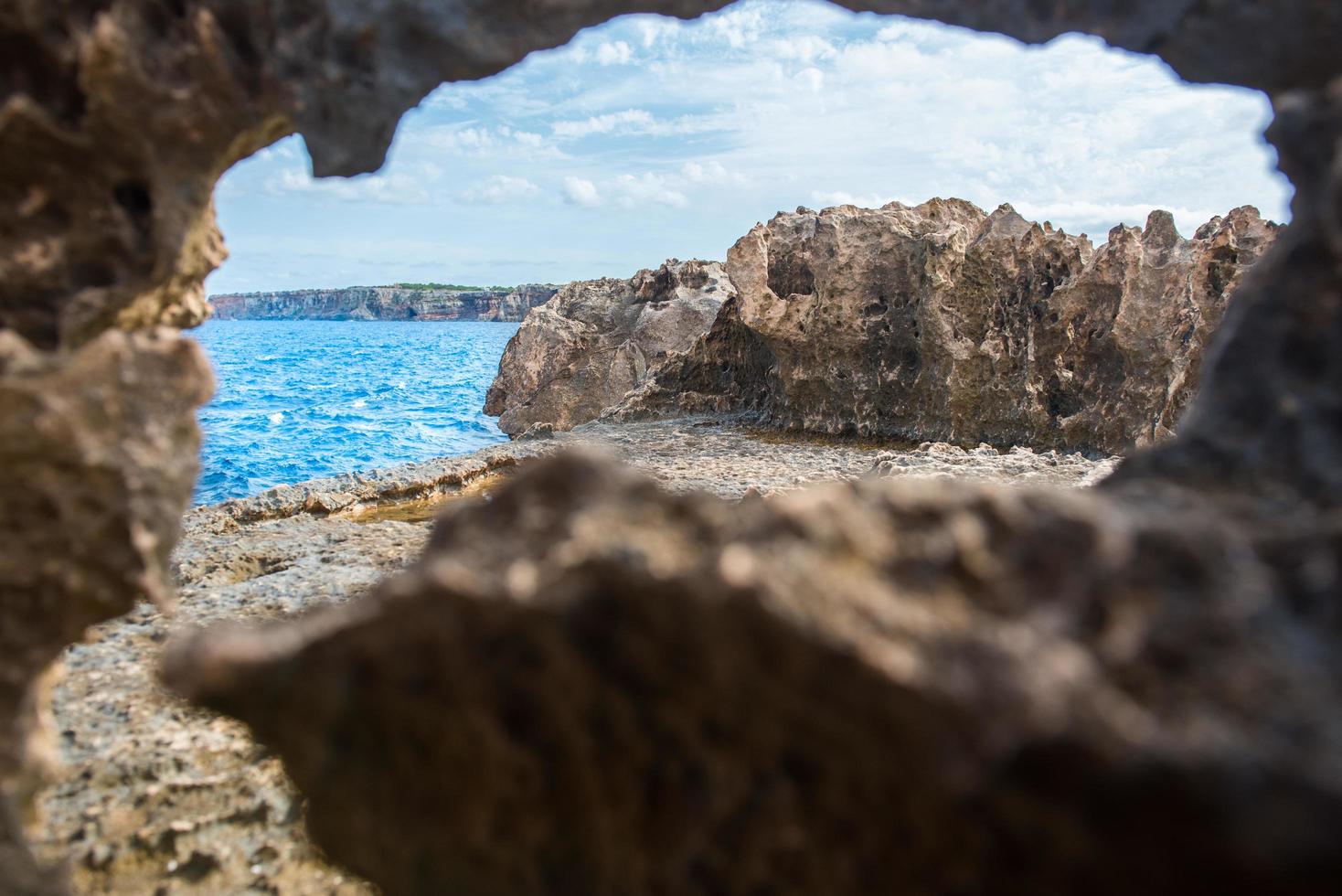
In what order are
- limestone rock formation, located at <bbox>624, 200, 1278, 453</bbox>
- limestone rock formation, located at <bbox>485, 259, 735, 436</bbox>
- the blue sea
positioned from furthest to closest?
1. the blue sea
2. limestone rock formation, located at <bbox>485, 259, 735, 436</bbox>
3. limestone rock formation, located at <bbox>624, 200, 1278, 453</bbox>

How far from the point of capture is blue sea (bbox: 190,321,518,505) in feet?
79.4

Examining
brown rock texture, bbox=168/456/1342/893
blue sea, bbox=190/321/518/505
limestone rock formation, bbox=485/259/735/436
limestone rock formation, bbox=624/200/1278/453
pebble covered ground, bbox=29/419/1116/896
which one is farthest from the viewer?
blue sea, bbox=190/321/518/505

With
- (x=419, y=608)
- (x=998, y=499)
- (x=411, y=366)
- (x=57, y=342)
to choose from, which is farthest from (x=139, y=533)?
(x=411, y=366)

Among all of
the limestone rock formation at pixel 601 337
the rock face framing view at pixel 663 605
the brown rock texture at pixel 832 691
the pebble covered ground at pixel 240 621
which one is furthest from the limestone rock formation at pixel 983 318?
the brown rock texture at pixel 832 691

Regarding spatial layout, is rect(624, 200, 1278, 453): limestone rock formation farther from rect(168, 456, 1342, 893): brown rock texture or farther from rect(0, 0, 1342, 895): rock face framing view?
rect(168, 456, 1342, 893): brown rock texture

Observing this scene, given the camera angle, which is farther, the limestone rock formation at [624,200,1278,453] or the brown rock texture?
the limestone rock formation at [624,200,1278,453]

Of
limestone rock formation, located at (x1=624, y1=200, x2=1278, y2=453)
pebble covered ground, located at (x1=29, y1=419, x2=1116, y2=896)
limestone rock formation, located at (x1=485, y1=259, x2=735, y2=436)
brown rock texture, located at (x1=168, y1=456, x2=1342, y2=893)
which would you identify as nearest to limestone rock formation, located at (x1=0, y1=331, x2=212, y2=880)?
pebble covered ground, located at (x1=29, y1=419, x2=1116, y2=896)

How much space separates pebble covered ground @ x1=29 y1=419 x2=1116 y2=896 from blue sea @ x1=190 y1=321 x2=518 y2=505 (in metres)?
1.36

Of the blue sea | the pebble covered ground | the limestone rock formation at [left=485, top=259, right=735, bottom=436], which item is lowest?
the blue sea

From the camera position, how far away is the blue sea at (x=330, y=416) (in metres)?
24.2

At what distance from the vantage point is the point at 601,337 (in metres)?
19.2

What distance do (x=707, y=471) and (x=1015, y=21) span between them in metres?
7.31

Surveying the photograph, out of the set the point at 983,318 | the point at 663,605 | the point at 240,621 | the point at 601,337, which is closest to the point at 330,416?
the point at 601,337

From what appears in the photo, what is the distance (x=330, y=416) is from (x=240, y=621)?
3117 centimetres
